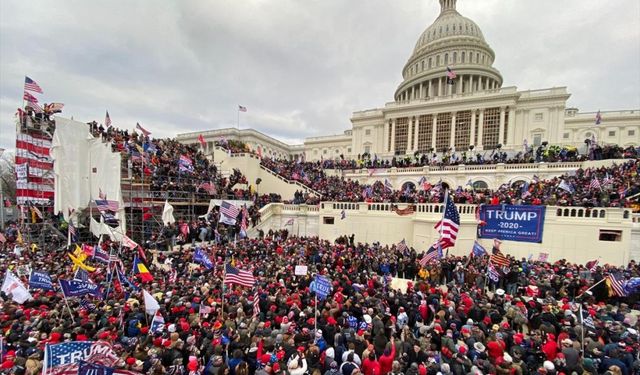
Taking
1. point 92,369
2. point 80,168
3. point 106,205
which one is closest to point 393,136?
point 106,205

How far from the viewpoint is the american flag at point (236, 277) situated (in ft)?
26.9

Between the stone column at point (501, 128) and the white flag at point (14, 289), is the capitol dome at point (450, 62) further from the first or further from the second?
Answer: the white flag at point (14, 289)

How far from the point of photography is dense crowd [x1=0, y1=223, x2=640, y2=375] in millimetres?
5355

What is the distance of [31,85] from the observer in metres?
17.4

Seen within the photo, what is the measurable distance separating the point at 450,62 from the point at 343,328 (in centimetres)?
7236

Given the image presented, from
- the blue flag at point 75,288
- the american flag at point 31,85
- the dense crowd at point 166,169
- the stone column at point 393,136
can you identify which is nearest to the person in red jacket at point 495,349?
the blue flag at point 75,288

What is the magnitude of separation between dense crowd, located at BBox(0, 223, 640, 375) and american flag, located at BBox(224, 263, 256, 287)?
22.1 inches

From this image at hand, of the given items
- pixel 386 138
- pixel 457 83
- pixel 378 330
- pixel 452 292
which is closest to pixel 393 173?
pixel 386 138

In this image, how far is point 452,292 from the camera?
9.02m

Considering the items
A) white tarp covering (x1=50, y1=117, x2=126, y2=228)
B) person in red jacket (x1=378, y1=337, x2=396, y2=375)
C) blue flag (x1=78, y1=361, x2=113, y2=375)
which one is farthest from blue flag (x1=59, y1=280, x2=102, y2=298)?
white tarp covering (x1=50, y1=117, x2=126, y2=228)

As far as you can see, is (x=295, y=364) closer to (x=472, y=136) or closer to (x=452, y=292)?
(x=452, y=292)

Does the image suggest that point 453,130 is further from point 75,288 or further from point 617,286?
point 75,288

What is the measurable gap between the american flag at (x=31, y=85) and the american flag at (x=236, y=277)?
805 inches

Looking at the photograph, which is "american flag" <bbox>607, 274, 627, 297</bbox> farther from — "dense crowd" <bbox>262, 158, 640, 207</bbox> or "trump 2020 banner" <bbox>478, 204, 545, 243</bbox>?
"dense crowd" <bbox>262, 158, 640, 207</bbox>
